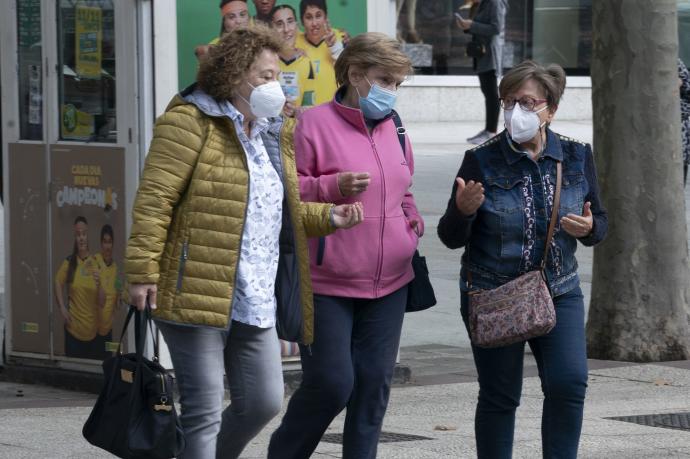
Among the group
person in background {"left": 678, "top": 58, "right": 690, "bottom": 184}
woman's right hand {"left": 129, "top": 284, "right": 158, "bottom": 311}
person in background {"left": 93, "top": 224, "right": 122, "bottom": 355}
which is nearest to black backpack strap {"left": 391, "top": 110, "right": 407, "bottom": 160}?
woman's right hand {"left": 129, "top": 284, "right": 158, "bottom": 311}

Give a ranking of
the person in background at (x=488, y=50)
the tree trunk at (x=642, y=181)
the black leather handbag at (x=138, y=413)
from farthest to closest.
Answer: the person in background at (x=488, y=50) < the tree trunk at (x=642, y=181) < the black leather handbag at (x=138, y=413)

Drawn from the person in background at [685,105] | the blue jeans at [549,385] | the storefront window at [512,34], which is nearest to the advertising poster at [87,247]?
the blue jeans at [549,385]

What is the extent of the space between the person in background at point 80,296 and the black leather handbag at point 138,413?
115 inches

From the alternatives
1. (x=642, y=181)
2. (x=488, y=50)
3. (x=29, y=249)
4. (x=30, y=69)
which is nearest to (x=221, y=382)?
(x=29, y=249)

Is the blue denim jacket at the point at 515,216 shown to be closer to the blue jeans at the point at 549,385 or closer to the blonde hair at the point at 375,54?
the blue jeans at the point at 549,385

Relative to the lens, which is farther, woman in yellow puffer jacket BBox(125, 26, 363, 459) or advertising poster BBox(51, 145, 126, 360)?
advertising poster BBox(51, 145, 126, 360)

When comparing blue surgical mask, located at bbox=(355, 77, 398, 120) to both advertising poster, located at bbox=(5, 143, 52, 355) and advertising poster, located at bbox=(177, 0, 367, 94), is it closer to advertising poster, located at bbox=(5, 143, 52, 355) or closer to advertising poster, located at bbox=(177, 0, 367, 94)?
advertising poster, located at bbox=(177, 0, 367, 94)

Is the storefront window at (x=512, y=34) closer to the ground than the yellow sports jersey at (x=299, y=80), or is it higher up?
higher up

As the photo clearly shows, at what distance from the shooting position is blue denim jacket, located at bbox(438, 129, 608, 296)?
522cm

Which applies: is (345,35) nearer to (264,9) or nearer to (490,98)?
(264,9)

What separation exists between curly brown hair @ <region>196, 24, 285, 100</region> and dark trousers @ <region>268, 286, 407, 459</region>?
84 centimetres

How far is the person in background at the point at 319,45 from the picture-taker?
748 centimetres

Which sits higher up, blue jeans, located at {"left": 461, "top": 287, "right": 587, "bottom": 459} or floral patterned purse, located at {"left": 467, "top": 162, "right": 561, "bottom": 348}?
floral patterned purse, located at {"left": 467, "top": 162, "right": 561, "bottom": 348}

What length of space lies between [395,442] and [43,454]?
145 centimetres
